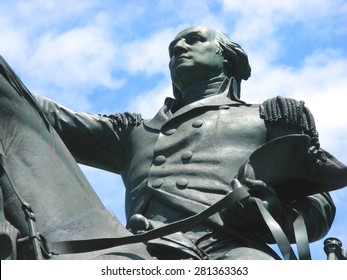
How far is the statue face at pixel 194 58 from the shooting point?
1232cm

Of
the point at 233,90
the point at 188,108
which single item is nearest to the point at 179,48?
the point at 233,90

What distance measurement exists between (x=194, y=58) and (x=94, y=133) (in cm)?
114

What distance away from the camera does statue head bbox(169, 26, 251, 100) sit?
1233 cm

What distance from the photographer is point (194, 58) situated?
1235 cm

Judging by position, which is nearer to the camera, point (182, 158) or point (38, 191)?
point (38, 191)

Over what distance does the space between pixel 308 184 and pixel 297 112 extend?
667 millimetres

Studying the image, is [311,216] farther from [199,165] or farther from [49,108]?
[49,108]

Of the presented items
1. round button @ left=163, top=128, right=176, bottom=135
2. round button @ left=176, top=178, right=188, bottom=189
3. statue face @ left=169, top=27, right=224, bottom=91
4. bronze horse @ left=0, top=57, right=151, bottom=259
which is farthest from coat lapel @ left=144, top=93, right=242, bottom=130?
bronze horse @ left=0, top=57, right=151, bottom=259

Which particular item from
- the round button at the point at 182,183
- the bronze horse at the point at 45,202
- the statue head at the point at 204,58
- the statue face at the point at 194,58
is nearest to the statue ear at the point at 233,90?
the statue head at the point at 204,58

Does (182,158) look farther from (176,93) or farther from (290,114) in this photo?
(176,93)

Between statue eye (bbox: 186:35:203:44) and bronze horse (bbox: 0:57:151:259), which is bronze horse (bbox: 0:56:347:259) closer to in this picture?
bronze horse (bbox: 0:57:151:259)

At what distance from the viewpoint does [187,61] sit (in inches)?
485

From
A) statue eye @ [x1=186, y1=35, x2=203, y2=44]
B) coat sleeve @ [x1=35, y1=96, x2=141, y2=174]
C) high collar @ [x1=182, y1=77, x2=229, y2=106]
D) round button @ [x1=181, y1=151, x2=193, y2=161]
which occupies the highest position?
statue eye @ [x1=186, y1=35, x2=203, y2=44]

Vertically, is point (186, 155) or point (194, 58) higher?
point (194, 58)
